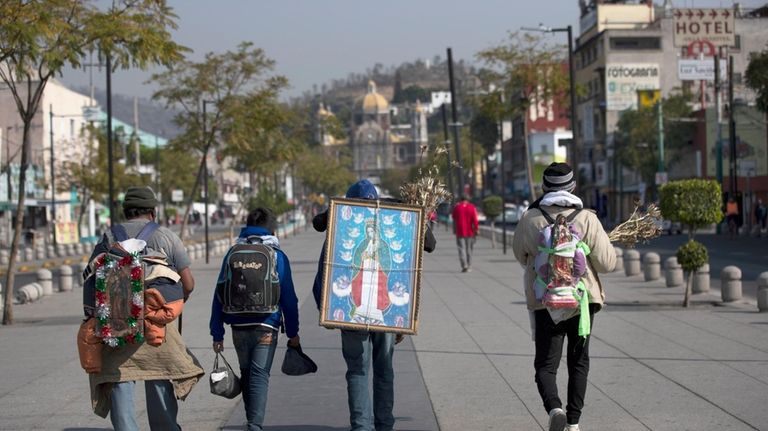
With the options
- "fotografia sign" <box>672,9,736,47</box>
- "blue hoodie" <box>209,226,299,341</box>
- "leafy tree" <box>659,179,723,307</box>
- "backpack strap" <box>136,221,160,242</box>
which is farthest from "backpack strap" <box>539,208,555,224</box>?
"fotografia sign" <box>672,9,736,47</box>

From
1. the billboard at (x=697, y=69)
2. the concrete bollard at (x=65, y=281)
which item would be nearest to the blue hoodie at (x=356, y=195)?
the concrete bollard at (x=65, y=281)

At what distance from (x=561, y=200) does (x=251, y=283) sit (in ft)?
6.84

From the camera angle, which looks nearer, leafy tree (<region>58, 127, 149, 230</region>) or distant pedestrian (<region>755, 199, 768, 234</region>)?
distant pedestrian (<region>755, 199, 768, 234</region>)

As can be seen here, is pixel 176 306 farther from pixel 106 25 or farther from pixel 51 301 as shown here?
pixel 51 301

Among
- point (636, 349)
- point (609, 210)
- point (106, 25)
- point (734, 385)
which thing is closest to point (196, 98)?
point (106, 25)

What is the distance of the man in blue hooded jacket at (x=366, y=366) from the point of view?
26.2ft

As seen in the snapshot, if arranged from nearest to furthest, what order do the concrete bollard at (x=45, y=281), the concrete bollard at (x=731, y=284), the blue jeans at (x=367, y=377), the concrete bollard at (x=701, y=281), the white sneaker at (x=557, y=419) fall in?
1. the white sneaker at (x=557, y=419)
2. the blue jeans at (x=367, y=377)
3. the concrete bollard at (x=731, y=284)
4. the concrete bollard at (x=701, y=281)
5. the concrete bollard at (x=45, y=281)

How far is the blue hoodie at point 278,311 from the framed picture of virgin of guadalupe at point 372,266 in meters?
0.26

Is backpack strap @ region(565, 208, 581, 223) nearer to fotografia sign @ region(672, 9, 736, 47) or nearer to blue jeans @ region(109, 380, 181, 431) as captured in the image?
blue jeans @ region(109, 380, 181, 431)

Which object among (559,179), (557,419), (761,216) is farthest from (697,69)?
(557,419)

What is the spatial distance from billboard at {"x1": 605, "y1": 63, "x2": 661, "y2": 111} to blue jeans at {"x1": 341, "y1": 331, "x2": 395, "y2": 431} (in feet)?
291

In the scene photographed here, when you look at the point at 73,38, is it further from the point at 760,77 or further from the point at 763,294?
the point at 760,77

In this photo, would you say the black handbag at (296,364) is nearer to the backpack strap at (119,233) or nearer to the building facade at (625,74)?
the backpack strap at (119,233)

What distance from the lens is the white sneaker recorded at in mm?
7867
